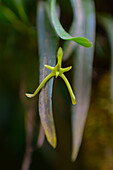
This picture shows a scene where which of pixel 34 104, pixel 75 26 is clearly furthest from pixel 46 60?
pixel 34 104

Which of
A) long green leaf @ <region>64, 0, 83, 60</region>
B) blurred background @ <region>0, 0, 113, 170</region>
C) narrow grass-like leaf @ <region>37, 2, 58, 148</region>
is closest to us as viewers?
narrow grass-like leaf @ <region>37, 2, 58, 148</region>

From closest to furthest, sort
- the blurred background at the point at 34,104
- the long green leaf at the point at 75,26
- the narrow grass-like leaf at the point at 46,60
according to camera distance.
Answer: the narrow grass-like leaf at the point at 46,60 → the long green leaf at the point at 75,26 → the blurred background at the point at 34,104

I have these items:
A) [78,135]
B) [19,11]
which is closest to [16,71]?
[19,11]

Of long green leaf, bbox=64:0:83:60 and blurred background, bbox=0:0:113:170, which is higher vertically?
long green leaf, bbox=64:0:83:60

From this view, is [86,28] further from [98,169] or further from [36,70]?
[98,169]

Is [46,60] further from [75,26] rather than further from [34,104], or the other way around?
[34,104]
